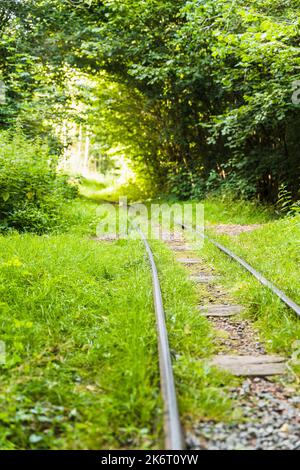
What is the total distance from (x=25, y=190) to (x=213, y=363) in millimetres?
A: 6815

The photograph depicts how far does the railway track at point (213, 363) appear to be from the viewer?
245 cm

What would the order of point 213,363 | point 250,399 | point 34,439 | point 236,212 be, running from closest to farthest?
point 34,439
point 250,399
point 213,363
point 236,212

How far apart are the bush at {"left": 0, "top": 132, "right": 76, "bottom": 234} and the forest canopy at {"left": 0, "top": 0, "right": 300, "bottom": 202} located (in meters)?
0.79

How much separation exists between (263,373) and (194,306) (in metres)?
1.45

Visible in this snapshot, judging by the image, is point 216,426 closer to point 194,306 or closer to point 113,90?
point 194,306

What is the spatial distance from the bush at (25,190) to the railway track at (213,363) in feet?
12.3

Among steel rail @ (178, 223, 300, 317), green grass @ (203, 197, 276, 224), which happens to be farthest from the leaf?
green grass @ (203, 197, 276, 224)

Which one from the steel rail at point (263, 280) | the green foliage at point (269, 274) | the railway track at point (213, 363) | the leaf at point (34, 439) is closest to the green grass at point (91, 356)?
the leaf at point (34, 439)

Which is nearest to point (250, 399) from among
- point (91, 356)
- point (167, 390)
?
point (167, 390)

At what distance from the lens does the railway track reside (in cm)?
245

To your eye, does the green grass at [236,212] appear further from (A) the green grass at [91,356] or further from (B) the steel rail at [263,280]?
(A) the green grass at [91,356]

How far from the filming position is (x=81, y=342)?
12.6ft

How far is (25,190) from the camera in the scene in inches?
357

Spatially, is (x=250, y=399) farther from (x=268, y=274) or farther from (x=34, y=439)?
(x=268, y=274)
